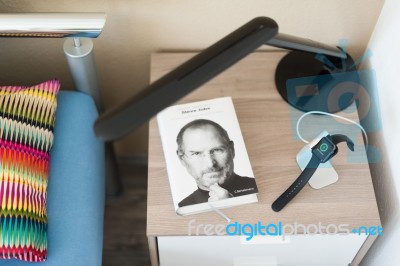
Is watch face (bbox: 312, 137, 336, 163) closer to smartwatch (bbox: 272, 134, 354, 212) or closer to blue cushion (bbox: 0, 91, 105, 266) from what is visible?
smartwatch (bbox: 272, 134, 354, 212)

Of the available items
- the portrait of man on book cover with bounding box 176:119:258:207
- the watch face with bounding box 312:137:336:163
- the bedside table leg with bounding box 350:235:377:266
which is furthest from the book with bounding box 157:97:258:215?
the bedside table leg with bounding box 350:235:377:266

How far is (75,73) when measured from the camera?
1099 mm

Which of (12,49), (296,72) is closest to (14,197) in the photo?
(12,49)

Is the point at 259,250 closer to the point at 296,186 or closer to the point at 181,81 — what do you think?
the point at 296,186

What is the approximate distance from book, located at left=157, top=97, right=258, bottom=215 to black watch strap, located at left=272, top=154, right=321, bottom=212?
1.8 inches

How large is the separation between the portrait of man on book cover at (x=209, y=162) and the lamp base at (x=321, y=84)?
0.19 meters

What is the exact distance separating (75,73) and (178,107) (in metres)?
0.25

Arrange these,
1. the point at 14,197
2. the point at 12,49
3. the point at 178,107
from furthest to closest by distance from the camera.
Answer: the point at 12,49
the point at 178,107
the point at 14,197

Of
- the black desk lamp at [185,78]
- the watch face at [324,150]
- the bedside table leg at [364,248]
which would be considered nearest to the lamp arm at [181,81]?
the black desk lamp at [185,78]

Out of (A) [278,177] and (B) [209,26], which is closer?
(A) [278,177]

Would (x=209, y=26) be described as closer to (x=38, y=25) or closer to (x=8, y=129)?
(x=38, y=25)

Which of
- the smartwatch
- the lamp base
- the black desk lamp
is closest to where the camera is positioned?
the black desk lamp

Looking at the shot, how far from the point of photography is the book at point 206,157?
3.14 ft

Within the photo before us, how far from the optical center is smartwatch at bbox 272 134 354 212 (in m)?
0.94
